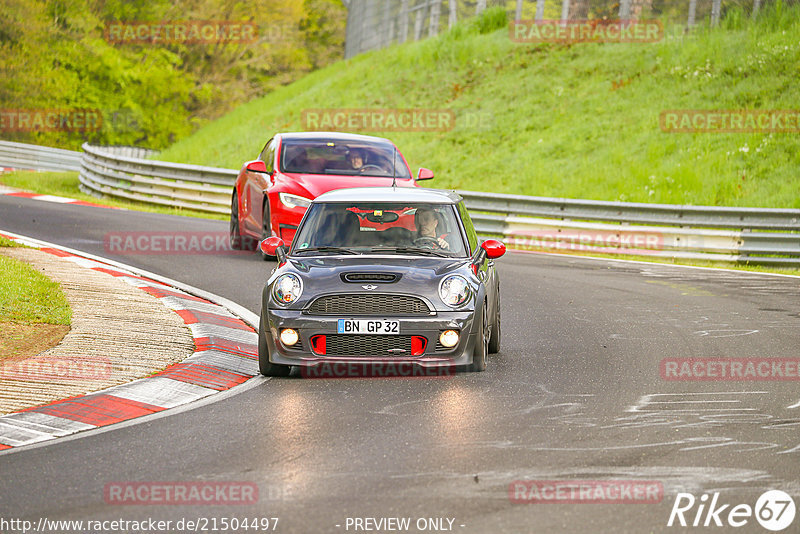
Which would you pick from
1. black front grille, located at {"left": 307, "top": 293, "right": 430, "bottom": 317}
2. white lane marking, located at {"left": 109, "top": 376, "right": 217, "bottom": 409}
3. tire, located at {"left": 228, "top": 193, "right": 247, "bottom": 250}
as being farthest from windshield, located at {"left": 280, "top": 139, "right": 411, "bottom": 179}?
white lane marking, located at {"left": 109, "top": 376, "right": 217, "bottom": 409}

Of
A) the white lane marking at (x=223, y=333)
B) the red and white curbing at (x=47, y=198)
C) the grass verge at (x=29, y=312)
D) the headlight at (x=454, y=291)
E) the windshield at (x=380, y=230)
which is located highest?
the windshield at (x=380, y=230)

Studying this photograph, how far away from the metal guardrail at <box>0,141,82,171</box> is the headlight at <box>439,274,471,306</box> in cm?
3169

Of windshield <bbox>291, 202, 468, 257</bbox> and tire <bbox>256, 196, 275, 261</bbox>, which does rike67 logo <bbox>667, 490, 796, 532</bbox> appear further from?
tire <bbox>256, 196, 275, 261</bbox>

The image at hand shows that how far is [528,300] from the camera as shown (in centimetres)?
1305

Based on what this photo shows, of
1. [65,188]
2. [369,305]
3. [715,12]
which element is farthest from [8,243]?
[715,12]

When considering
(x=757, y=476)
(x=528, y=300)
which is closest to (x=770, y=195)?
(x=528, y=300)

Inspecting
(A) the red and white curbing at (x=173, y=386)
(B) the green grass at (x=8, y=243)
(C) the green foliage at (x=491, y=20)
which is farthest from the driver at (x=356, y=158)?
(C) the green foliage at (x=491, y=20)

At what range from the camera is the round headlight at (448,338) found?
27.3ft

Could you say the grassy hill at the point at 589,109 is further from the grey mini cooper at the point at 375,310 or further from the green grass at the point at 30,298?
the green grass at the point at 30,298

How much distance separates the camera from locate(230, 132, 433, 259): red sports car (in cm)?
1452

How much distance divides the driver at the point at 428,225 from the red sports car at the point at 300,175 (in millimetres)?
4990

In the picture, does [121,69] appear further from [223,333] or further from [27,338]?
[27,338]

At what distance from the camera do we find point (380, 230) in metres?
9.34

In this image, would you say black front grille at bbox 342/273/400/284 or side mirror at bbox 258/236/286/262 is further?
side mirror at bbox 258/236/286/262
